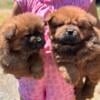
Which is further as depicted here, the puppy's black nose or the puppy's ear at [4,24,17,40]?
the puppy's ear at [4,24,17,40]

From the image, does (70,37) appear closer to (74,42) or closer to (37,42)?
(74,42)

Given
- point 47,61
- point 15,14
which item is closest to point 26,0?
point 15,14

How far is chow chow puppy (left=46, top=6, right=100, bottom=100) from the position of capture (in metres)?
3.82

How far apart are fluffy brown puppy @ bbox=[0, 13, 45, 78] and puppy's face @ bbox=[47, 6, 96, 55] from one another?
4.4 inches

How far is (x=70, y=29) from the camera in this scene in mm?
3803

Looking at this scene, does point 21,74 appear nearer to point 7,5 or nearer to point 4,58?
point 4,58

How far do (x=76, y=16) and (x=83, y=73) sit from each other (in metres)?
0.48

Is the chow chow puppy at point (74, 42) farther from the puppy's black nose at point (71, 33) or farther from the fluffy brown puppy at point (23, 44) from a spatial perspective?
the fluffy brown puppy at point (23, 44)

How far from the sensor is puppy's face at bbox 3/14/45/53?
388 cm

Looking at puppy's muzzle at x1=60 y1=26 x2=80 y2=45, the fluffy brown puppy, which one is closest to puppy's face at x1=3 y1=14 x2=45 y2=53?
the fluffy brown puppy

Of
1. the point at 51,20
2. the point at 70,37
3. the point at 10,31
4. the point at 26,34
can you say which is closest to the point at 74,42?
the point at 70,37

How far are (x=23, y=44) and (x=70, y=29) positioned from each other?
383 mm

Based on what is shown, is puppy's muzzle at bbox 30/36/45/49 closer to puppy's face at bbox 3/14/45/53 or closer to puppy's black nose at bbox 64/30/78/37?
puppy's face at bbox 3/14/45/53

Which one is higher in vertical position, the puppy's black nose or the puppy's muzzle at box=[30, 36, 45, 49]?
the puppy's black nose
